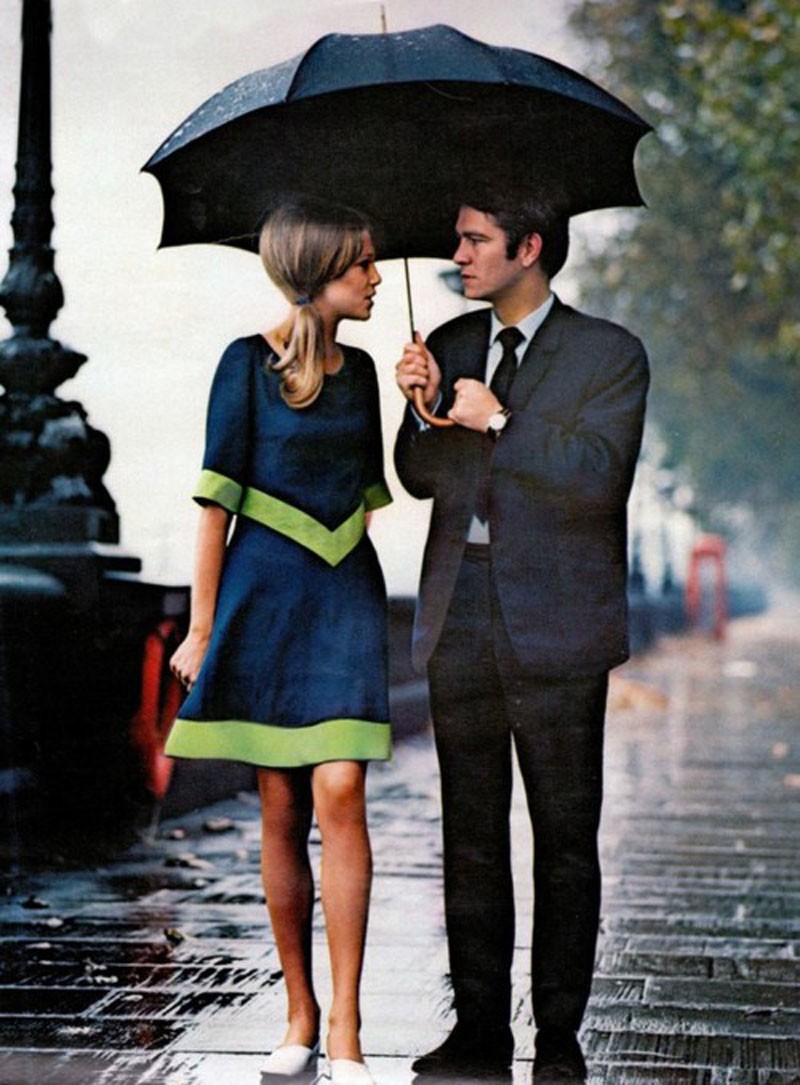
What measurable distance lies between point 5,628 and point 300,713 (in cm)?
213

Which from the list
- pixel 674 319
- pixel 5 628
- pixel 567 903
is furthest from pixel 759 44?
pixel 567 903

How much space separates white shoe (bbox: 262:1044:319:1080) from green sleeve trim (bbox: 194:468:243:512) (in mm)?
1125

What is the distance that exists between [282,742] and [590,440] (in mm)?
888

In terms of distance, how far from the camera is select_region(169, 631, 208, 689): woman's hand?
4.63 m

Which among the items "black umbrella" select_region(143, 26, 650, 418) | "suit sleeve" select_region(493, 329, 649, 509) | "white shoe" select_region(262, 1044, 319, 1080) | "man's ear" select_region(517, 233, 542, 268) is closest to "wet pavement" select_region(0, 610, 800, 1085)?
"white shoe" select_region(262, 1044, 319, 1080)

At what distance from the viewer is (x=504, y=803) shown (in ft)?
15.9

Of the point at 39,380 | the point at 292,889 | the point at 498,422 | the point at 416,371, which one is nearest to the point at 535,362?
the point at 498,422

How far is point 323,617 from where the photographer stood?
4.60 m

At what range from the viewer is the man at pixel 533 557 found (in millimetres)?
4684

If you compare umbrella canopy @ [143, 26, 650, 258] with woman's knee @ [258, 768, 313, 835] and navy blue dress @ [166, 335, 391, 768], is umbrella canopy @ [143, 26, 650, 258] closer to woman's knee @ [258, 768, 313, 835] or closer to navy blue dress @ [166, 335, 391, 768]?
navy blue dress @ [166, 335, 391, 768]

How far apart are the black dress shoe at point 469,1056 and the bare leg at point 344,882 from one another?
22 cm

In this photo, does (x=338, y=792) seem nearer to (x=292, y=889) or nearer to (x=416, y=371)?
(x=292, y=889)

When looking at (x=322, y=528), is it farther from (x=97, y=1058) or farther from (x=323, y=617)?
(x=97, y=1058)

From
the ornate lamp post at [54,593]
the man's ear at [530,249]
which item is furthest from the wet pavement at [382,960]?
the man's ear at [530,249]
